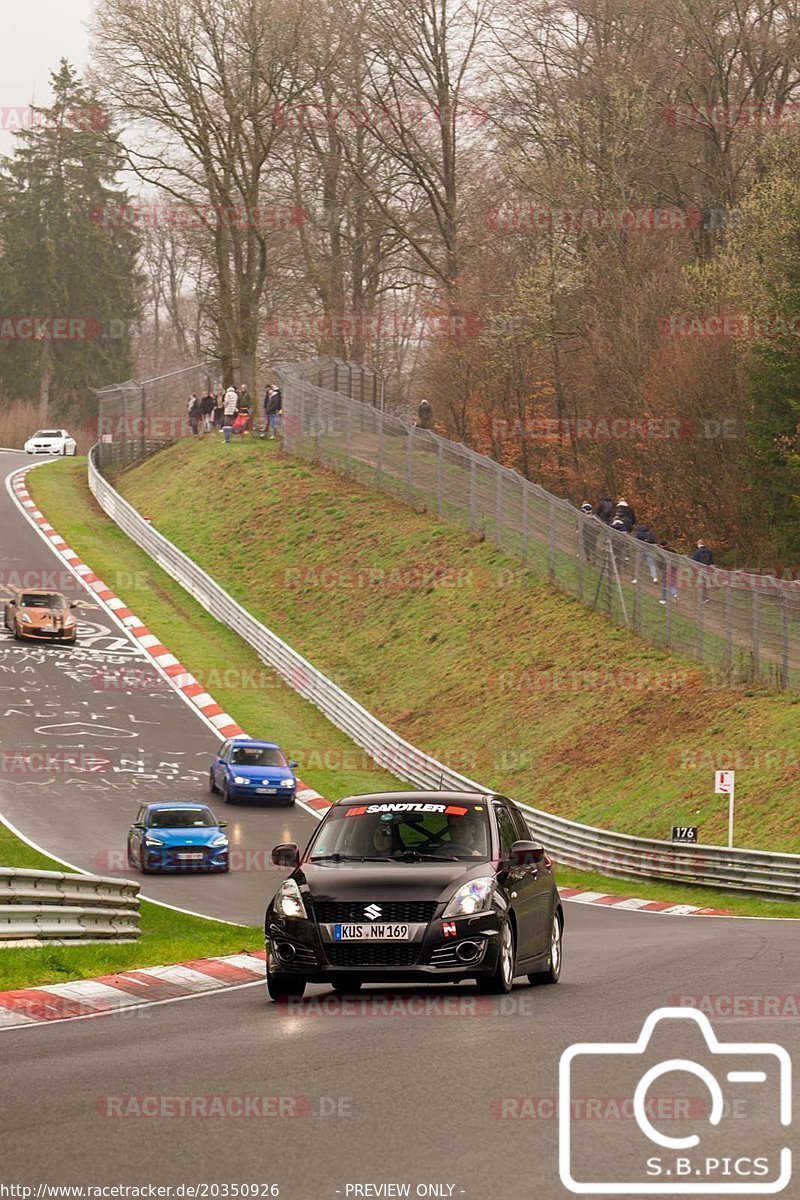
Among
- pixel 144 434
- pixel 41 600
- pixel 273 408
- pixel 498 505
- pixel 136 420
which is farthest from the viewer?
pixel 144 434

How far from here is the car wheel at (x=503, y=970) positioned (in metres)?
12.4

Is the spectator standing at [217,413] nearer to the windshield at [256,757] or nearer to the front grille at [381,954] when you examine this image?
the windshield at [256,757]

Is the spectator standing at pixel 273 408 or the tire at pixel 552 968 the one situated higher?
the spectator standing at pixel 273 408

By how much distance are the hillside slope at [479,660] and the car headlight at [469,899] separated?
1667 centimetres

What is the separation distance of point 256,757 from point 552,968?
19.7 m

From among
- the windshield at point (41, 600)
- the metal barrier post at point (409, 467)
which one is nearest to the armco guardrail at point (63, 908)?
the windshield at point (41, 600)

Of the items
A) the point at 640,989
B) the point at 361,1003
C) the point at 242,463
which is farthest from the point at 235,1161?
the point at 242,463

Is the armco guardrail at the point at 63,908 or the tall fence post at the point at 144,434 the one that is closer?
the armco guardrail at the point at 63,908

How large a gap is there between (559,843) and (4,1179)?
24859 mm

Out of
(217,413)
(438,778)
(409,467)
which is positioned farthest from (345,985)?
(217,413)

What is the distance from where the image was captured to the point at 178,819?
89.5 ft

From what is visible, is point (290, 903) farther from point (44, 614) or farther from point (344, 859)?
point (44, 614)

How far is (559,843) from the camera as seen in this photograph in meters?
31.1

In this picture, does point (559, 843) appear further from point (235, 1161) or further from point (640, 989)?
point (235, 1161)
